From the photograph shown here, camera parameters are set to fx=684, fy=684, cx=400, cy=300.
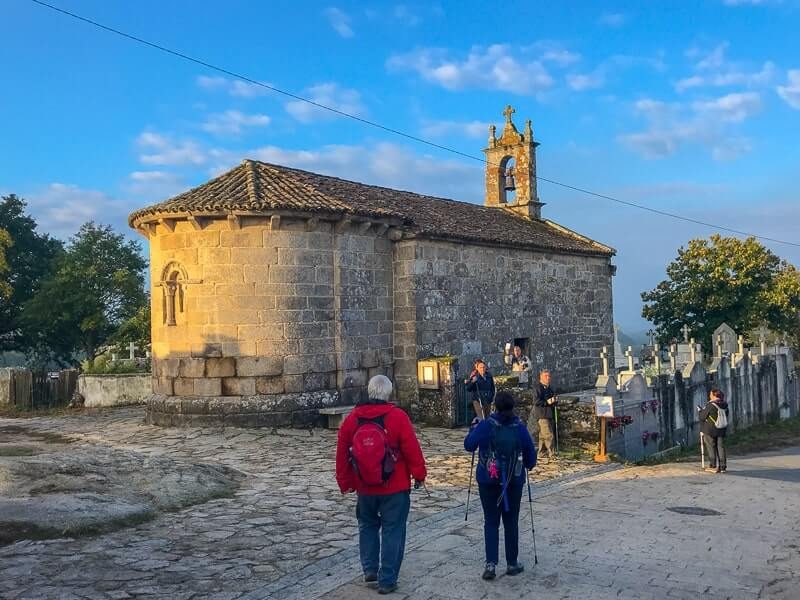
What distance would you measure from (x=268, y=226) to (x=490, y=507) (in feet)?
32.4

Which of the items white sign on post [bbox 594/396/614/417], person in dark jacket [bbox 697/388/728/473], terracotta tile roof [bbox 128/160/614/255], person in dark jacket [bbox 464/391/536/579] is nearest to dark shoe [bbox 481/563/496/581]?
person in dark jacket [bbox 464/391/536/579]

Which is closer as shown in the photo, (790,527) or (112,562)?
(112,562)

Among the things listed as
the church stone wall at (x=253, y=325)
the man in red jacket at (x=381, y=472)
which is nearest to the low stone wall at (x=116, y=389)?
the church stone wall at (x=253, y=325)

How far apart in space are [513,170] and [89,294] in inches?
787

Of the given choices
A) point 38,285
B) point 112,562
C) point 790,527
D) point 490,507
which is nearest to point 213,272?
point 112,562

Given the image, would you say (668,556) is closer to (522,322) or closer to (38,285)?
(522,322)

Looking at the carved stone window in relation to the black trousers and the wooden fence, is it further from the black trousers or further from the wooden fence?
the black trousers

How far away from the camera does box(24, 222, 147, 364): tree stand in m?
31.3

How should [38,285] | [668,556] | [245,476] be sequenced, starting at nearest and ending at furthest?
[668,556]
[245,476]
[38,285]

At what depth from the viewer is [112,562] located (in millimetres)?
6031

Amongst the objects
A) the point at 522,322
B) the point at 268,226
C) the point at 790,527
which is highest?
the point at 268,226

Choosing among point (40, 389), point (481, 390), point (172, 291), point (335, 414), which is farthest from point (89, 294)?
point (481, 390)

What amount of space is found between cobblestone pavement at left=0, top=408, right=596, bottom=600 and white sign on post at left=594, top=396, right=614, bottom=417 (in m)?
1.07

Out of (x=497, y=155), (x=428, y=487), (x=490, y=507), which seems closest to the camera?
(x=490, y=507)
